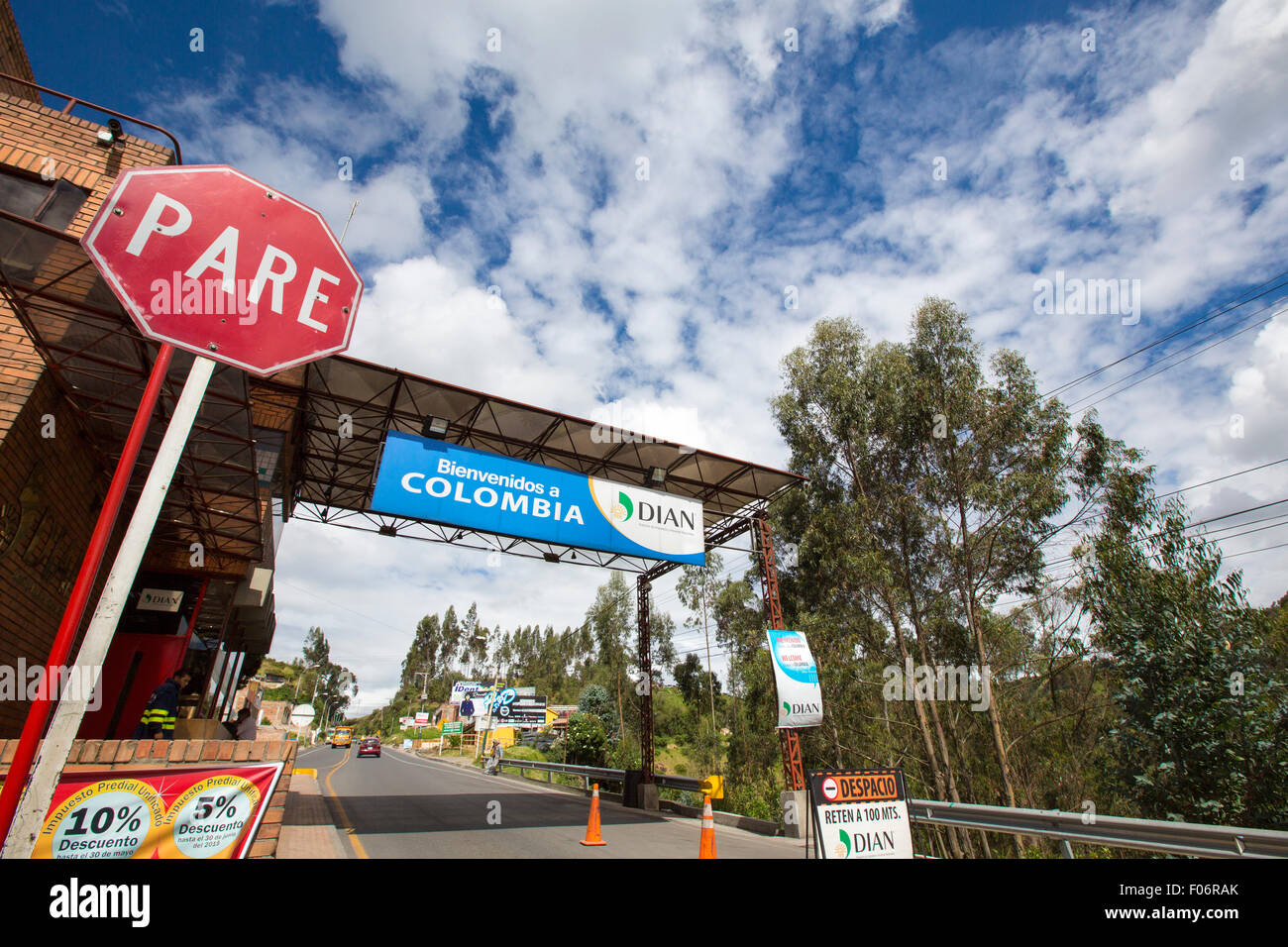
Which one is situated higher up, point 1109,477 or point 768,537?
point 1109,477

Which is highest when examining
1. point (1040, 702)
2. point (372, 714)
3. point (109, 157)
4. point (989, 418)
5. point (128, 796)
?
point (989, 418)

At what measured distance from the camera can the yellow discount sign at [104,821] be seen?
3061mm

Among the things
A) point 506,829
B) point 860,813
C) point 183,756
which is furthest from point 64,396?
point 860,813

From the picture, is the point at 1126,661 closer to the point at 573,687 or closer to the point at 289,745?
the point at 289,745

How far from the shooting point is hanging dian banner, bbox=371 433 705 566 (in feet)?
30.8

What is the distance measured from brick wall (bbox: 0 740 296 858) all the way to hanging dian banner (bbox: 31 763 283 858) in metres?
0.09

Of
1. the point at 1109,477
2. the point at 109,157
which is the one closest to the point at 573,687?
the point at 1109,477

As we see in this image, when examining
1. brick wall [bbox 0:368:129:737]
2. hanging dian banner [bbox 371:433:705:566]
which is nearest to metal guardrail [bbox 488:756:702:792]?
hanging dian banner [bbox 371:433:705:566]

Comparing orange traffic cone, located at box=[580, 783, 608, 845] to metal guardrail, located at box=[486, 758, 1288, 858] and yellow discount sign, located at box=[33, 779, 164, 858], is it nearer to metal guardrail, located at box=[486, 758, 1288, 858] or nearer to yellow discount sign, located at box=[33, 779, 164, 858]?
metal guardrail, located at box=[486, 758, 1288, 858]

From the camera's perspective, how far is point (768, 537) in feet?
44.8

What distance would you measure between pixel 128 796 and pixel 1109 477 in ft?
64.9

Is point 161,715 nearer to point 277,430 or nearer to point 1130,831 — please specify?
point 277,430

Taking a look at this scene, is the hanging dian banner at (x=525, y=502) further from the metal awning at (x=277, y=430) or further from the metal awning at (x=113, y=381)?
the metal awning at (x=113, y=381)

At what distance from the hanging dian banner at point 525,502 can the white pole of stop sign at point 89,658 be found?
25.0 ft
